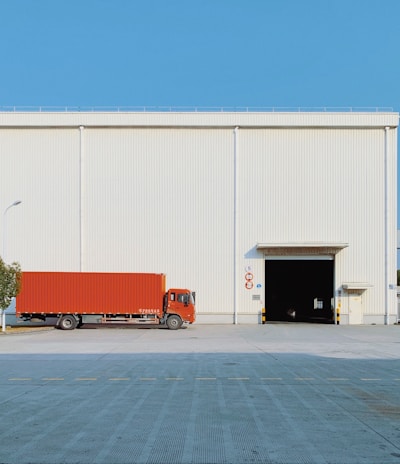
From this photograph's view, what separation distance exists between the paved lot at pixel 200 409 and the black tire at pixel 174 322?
54.4 ft

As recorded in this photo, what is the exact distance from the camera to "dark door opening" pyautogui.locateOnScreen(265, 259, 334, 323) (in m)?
55.2

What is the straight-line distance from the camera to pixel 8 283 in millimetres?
33875

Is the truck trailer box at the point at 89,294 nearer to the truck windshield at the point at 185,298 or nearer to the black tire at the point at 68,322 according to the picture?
the black tire at the point at 68,322

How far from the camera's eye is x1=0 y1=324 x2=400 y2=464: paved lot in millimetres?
7180

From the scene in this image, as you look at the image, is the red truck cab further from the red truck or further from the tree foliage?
the tree foliage

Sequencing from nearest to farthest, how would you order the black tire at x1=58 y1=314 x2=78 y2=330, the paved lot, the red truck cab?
the paved lot < the black tire at x1=58 y1=314 x2=78 y2=330 < the red truck cab

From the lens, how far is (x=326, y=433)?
8172 mm

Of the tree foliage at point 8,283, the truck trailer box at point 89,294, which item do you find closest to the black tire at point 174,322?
the truck trailer box at point 89,294

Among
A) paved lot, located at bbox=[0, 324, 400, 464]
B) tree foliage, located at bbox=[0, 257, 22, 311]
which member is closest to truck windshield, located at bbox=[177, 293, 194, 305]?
tree foliage, located at bbox=[0, 257, 22, 311]

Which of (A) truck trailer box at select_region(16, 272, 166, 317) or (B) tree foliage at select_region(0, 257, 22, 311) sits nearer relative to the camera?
(B) tree foliage at select_region(0, 257, 22, 311)

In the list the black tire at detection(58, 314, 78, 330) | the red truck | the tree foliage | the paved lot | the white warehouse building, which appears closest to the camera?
the paved lot

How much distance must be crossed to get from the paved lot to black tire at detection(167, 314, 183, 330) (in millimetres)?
16579

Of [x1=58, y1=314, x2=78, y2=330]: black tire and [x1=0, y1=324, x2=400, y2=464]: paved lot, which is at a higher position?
[x1=0, y1=324, x2=400, y2=464]: paved lot

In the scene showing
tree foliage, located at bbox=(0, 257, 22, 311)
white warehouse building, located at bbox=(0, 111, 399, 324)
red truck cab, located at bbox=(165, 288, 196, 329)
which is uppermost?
white warehouse building, located at bbox=(0, 111, 399, 324)
